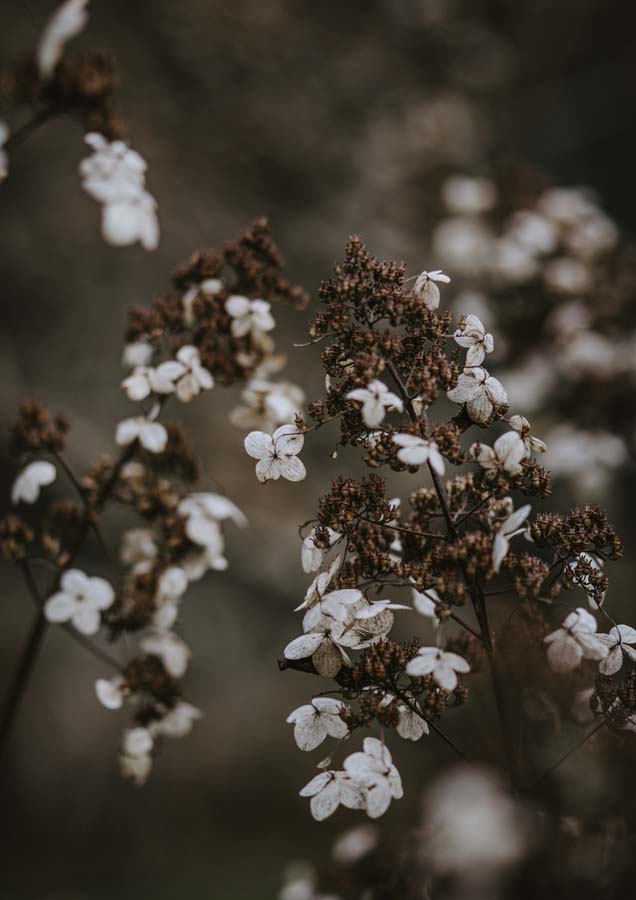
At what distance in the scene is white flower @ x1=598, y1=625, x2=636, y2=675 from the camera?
42.1 inches

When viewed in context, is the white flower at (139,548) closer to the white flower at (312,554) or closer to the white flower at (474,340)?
the white flower at (312,554)

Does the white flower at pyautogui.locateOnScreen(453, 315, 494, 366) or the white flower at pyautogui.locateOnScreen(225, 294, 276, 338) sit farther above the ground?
the white flower at pyautogui.locateOnScreen(225, 294, 276, 338)

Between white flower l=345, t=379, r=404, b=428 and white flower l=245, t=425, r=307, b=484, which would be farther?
white flower l=245, t=425, r=307, b=484

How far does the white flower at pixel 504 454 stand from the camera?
1.05 metres

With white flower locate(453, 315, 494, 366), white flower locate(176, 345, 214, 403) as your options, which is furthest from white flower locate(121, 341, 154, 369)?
white flower locate(453, 315, 494, 366)

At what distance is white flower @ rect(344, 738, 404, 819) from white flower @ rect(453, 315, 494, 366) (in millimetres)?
586

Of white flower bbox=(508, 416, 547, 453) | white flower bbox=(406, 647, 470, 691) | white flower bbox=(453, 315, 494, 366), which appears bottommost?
white flower bbox=(406, 647, 470, 691)

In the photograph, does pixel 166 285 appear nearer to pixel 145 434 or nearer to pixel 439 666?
pixel 145 434

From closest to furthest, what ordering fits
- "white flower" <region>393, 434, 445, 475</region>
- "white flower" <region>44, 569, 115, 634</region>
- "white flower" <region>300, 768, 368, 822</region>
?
"white flower" <region>393, 434, 445, 475</region>
"white flower" <region>300, 768, 368, 822</region>
"white flower" <region>44, 569, 115, 634</region>


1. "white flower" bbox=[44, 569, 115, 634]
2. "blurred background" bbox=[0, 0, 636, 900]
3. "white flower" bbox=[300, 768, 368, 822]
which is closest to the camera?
"white flower" bbox=[300, 768, 368, 822]

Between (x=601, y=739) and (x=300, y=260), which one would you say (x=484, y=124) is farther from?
(x=601, y=739)

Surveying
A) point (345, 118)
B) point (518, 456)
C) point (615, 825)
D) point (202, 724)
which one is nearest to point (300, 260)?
point (345, 118)

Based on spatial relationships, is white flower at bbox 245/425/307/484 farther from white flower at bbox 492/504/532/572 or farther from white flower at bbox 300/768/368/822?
white flower at bbox 300/768/368/822

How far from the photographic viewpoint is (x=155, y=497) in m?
1.42
